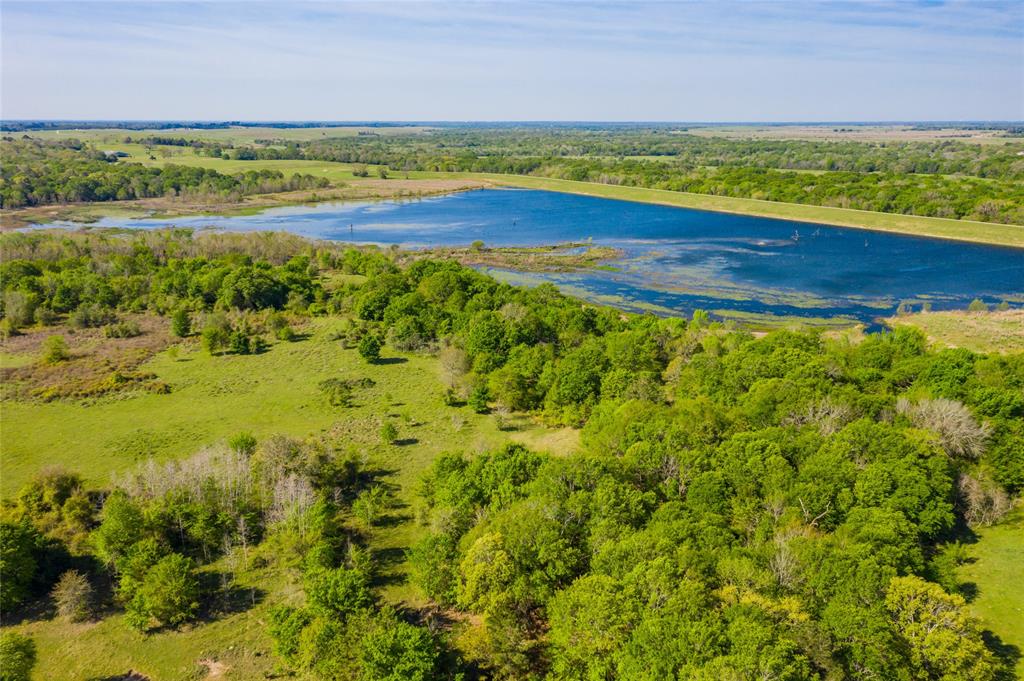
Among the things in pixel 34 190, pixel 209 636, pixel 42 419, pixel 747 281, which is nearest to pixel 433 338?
pixel 42 419

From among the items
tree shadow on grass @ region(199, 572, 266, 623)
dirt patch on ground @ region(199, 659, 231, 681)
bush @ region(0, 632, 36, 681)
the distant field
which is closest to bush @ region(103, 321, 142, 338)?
tree shadow on grass @ region(199, 572, 266, 623)

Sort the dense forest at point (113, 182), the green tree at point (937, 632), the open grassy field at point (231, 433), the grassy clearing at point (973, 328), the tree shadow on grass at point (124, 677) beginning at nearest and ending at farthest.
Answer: the green tree at point (937, 632), the tree shadow on grass at point (124, 677), the open grassy field at point (231, 433), the grassy clearing at point (973, 328), the dense forest at point (113, 182)

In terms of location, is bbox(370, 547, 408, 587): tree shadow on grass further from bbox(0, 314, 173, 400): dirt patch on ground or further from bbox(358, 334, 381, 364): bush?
bbox(0, 314, 173, 400): dirt patch on ground

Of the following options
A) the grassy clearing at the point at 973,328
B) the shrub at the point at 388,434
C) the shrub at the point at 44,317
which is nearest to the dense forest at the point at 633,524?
the shrub at the point at 388,434

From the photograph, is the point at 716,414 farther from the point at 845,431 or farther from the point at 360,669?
the point at 360,669

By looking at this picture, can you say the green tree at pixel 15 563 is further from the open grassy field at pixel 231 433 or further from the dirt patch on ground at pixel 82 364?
the dirt patch on ground at pixel 82 364

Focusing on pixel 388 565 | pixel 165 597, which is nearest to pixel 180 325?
pixel 165 597
